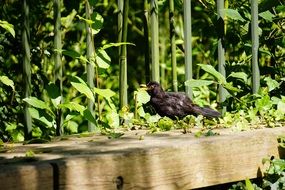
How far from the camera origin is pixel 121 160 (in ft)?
7.79

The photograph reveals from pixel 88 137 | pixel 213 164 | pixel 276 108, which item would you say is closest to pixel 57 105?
pixel 88 137

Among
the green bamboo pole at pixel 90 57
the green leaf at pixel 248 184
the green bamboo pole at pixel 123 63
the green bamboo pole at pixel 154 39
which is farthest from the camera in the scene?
the green bamboo pole at pixel 154 39

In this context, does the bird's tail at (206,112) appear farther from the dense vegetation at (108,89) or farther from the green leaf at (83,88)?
the green leaf at (83,88)

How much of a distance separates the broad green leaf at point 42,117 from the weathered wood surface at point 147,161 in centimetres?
28

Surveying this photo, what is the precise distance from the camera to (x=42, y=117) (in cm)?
319

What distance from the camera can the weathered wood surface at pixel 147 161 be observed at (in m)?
2.19

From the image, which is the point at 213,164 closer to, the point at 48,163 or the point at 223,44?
the point at 48,163

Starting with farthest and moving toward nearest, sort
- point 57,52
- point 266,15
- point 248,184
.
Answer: point 266,15 → point 57,52 → point 248,184

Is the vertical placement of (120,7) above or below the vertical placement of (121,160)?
above

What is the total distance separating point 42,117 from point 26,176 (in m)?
1.14

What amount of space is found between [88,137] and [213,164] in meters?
0.63

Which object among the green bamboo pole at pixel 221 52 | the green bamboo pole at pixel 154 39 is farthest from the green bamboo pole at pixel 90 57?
the green bamboo pole at pixel 221 52

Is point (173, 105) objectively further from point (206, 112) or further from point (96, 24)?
point (96, 24)

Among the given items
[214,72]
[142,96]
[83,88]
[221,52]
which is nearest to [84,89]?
[83,88]
